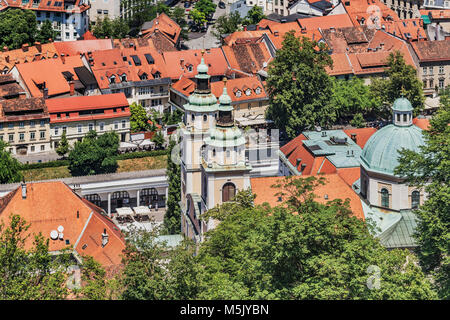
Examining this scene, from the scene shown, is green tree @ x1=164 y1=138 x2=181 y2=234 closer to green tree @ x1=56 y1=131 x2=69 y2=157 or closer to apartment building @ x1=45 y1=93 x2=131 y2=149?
green tree @ x1=56 y1=131 x2=69 y2=157

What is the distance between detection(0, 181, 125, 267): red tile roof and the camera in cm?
7194

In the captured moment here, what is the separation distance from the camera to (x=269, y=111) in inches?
4594

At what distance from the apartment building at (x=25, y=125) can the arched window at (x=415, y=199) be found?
56222mm

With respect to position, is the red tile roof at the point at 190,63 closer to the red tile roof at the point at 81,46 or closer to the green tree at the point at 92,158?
the red tile roof at the point at 81,46

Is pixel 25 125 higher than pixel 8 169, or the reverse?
pixel 25 125

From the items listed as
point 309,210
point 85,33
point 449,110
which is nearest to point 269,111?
point 85,33

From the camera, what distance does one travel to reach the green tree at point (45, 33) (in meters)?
147

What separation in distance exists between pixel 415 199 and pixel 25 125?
5773cm

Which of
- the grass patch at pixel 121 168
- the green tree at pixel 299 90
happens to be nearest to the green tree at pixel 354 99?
the green tree at pixel 299 90

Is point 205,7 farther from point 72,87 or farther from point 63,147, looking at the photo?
point 63,147

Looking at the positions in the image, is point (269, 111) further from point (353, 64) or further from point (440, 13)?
point (440, 13)

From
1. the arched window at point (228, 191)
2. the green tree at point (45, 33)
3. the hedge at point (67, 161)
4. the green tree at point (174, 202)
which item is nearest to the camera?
the arched window at point (228, 191)

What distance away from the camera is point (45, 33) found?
485ft

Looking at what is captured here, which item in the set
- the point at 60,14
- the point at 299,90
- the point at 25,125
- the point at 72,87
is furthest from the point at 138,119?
the point at 60,14
